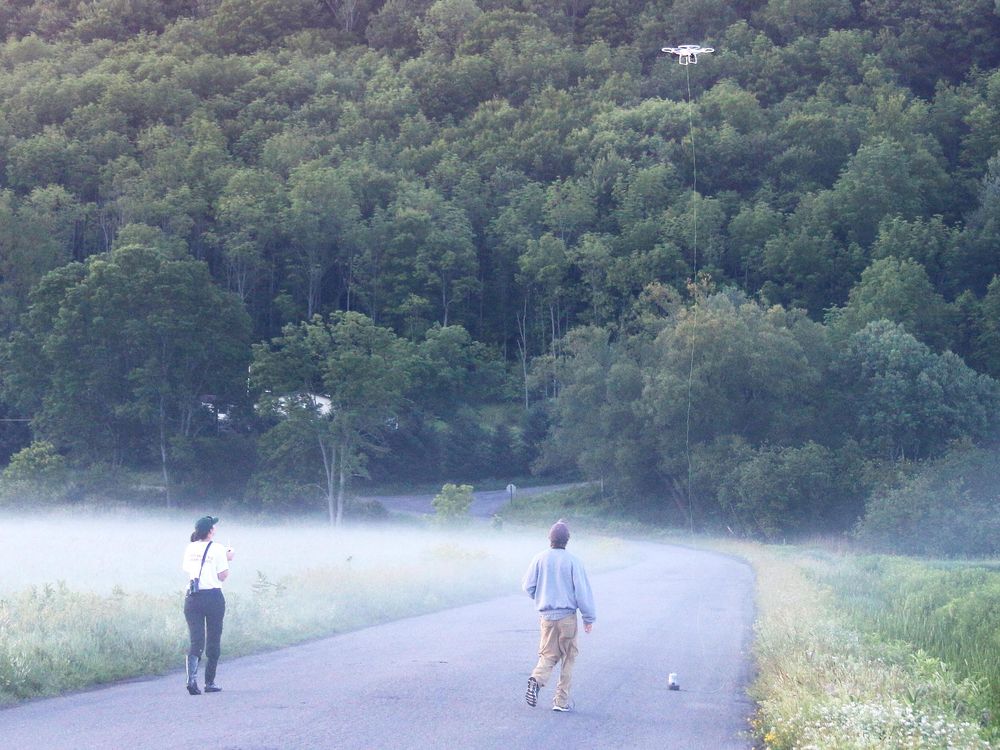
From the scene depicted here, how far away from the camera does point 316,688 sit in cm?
1166

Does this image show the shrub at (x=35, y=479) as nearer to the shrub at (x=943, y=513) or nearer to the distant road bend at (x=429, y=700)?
the shrub at (x=943, y=513)

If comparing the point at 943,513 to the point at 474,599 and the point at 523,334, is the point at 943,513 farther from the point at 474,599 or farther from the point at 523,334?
the point at 523,334

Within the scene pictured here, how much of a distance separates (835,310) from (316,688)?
69.8m

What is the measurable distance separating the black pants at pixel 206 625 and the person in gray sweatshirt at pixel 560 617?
3.16 m

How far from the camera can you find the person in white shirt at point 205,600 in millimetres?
11430

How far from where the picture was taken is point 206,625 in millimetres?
11523

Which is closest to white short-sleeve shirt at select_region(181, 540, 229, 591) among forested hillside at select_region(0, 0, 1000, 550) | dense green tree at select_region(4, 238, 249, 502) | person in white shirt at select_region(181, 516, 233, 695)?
person in white shirt at select_region(181, 516, 233, 695)

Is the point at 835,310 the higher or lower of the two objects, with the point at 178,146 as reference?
lower

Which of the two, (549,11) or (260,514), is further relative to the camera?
(549,11)

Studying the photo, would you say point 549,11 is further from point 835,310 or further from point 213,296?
point 213,296

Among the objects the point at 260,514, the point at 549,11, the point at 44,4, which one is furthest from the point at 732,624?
the point at 44,4

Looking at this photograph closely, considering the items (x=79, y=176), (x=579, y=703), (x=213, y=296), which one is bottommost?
(x=579, y=703)

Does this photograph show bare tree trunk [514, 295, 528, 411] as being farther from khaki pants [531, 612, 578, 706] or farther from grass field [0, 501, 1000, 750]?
khaki pants [531, 612, 578, 706]

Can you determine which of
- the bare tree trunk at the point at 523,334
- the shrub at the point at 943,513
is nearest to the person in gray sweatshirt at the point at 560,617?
the shrub at the point at 943,513
